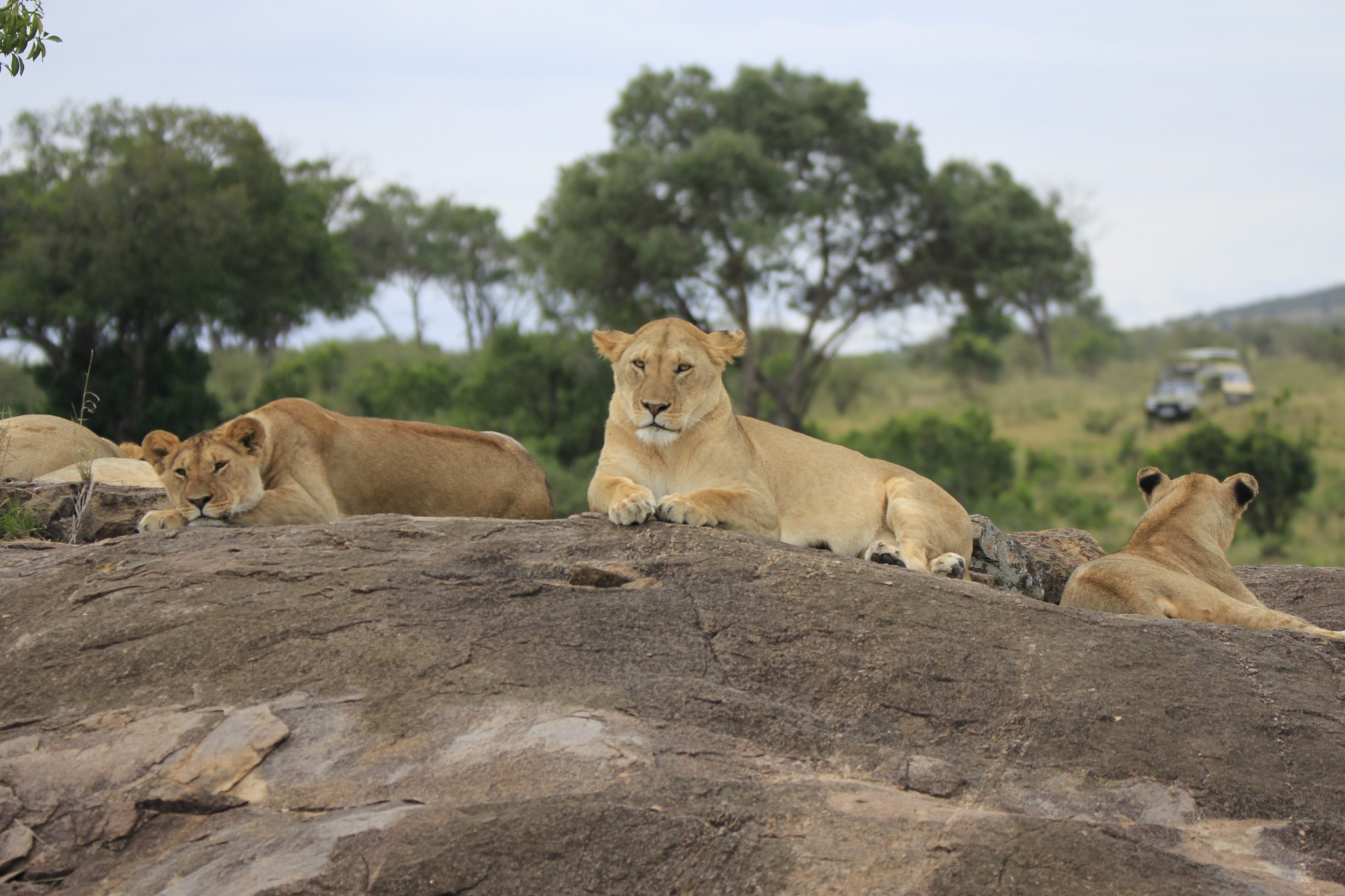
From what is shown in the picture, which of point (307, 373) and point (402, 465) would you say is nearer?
point (402, 465)

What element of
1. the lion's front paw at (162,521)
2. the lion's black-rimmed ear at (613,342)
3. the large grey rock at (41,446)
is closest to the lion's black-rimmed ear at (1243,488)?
the lion's black-rimmed ear at (613,342)

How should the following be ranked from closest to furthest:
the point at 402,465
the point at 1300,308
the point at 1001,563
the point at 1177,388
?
the point at 402,465, the point at 1001,563, the point at 1177,388, the point at 1300,308

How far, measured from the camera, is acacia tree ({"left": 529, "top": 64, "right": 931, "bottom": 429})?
2758cm

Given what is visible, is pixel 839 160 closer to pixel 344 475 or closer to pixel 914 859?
pixel 344 475

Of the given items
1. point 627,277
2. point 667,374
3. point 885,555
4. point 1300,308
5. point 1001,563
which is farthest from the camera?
point 1300,308

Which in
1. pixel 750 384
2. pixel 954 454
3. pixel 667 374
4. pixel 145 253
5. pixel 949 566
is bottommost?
pixel 954 454

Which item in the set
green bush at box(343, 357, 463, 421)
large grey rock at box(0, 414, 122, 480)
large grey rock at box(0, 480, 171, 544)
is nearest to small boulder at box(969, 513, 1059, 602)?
large grey rock at box(0, 480, 171, 544)

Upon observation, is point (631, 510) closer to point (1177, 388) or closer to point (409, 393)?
point (409, 393)

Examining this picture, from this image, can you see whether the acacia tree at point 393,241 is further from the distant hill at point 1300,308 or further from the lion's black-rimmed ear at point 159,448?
the distant hill at point 1300,308

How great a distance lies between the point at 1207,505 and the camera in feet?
21.7

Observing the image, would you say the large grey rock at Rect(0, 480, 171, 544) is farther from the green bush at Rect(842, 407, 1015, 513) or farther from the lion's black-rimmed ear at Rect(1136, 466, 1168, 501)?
the green bush at Rect(842, 407, 1015, 513)

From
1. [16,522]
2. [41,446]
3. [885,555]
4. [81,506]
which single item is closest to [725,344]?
[885,555]

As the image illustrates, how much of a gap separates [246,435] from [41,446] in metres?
2.55

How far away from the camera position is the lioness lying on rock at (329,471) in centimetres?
585
